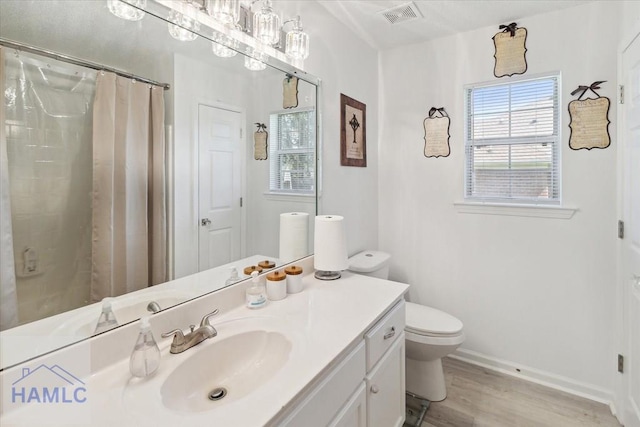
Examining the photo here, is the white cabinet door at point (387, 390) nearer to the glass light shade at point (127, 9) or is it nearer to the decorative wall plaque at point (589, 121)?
the glass light shade at point (127, 9)

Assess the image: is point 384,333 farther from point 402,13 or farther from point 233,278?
point 402,13

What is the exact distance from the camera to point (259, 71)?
1.46 m

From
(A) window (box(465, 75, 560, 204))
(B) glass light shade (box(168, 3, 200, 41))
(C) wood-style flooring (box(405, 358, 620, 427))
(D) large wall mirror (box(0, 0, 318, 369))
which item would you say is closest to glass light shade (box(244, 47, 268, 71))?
(D) large wall mirror (box(0, 0, 318, 369))

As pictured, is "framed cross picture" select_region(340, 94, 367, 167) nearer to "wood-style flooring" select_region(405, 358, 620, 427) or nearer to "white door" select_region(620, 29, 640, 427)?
"white door" select_region(620, 29, 640, 427)

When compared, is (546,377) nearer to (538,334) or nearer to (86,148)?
(538,334)

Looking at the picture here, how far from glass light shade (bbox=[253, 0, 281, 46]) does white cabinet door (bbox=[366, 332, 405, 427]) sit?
152 cm

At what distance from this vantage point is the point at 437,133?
92.9 inches

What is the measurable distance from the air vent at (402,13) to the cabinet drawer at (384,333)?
5.83 ft

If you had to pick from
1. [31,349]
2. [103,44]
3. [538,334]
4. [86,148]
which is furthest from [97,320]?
[538,334]

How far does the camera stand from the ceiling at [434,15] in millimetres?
1875

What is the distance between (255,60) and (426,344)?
70.0 inches

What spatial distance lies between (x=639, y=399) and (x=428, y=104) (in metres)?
2.10

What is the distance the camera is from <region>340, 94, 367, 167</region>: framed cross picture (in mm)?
2145

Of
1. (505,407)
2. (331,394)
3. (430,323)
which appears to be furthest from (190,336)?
(505,407)
